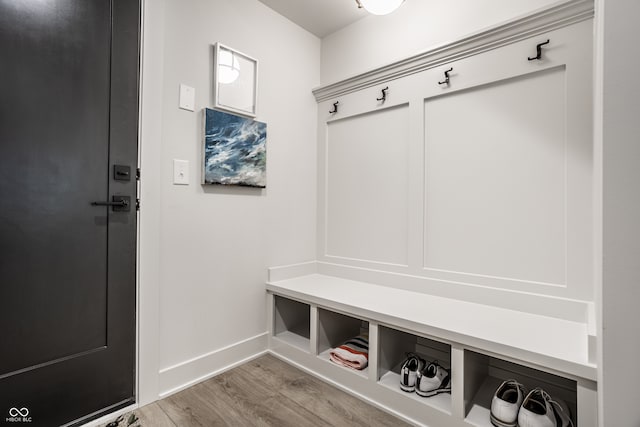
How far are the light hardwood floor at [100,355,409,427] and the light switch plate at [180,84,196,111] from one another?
155 centimetres

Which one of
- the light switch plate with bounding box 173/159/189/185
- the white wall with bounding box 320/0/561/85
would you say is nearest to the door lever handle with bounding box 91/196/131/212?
the light switch plate with bounding box 173/159/189/185

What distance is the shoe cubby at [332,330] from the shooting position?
75.3 inches

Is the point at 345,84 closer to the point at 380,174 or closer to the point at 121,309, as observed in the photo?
the point at 380,174

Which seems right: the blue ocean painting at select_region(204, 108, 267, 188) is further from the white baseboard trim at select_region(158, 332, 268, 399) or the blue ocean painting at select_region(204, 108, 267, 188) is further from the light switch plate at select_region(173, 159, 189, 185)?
the white baseboard trim at select_region(158, 332, 268, 399)

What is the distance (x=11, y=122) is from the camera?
1.22m

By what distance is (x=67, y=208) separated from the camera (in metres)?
1.36

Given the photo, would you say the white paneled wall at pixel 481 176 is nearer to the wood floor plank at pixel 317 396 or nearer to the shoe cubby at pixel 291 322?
the shoe cubby at pixel 291 322

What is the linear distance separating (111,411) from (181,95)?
161 cm

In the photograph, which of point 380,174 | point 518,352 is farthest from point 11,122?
point 518,352

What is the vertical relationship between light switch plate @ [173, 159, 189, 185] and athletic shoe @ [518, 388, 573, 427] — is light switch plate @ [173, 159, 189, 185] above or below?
above

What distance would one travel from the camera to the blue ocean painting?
6.01 ft

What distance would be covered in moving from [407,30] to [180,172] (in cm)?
168
